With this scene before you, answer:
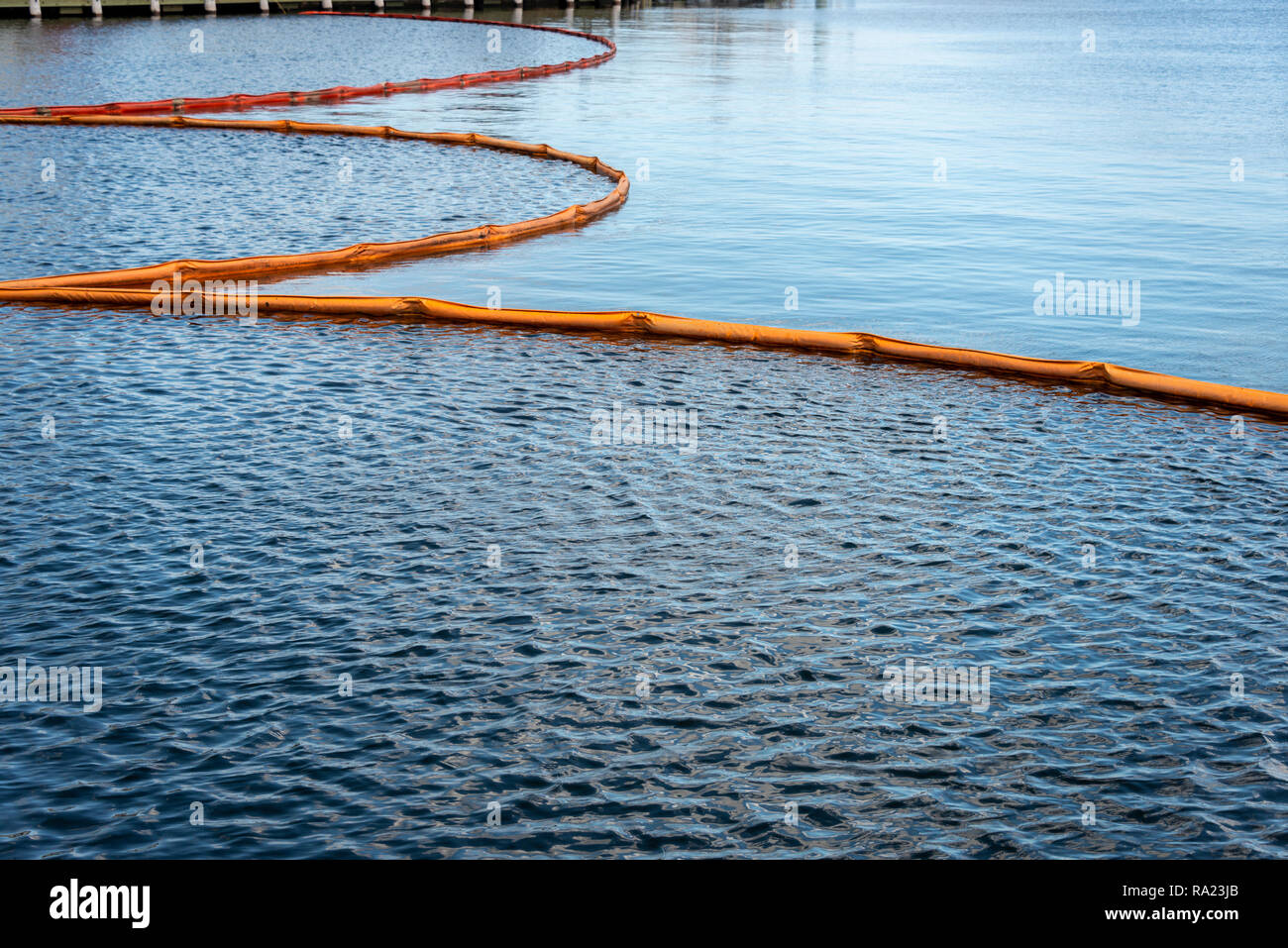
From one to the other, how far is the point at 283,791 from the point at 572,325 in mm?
10054

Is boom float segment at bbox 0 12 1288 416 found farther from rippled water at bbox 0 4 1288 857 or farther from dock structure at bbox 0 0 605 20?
dock structure at bbox 0 0 605 20

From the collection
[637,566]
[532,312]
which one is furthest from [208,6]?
[637,566]

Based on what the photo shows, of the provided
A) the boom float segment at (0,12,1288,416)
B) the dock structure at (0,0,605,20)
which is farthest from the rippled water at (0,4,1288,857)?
the dock structure at (0,0,605,20)

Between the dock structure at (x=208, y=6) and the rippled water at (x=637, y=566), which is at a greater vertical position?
the dock structure at (x=208, y=6)

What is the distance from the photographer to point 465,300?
18266 mm

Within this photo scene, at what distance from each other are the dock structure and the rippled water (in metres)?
51.2

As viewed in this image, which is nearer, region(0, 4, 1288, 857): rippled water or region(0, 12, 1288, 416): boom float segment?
region(0, 4, 1288, 857): rippled water

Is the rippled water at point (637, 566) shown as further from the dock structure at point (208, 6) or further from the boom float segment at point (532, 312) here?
the dock structure at point (208, 6)

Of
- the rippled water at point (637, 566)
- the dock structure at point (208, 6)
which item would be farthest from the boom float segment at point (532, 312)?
the dock structure at point (208, 6)

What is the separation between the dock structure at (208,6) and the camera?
2606 inches

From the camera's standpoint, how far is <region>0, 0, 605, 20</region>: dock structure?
217ft

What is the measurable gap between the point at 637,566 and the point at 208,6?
72.0 meters

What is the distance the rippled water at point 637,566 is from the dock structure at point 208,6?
168ft

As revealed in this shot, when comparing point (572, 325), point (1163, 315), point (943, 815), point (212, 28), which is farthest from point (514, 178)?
point (212, 28)
